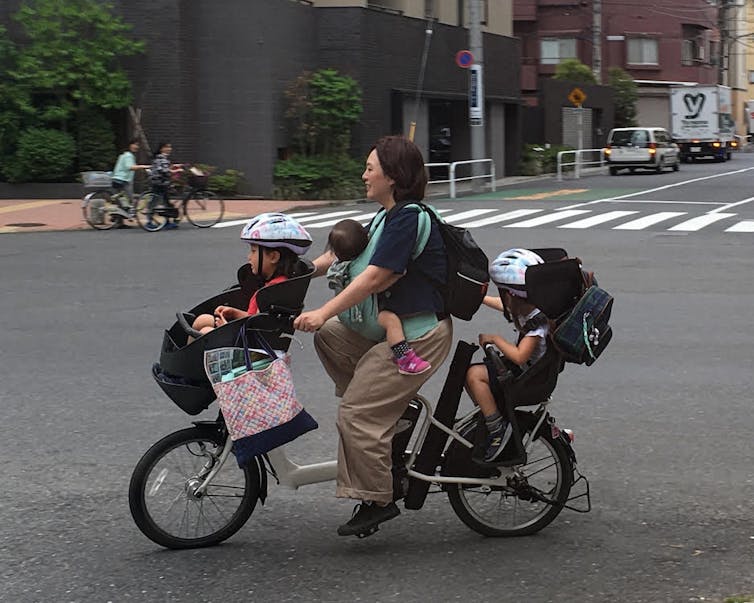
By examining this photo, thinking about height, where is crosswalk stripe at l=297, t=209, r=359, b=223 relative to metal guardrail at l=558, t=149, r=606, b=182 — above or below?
below

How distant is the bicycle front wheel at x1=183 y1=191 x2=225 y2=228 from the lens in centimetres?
2162

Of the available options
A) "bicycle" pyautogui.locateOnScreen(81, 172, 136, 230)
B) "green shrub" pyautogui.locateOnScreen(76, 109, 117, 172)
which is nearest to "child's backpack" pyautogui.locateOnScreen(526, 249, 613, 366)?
"bicycle" pyautogui.locateOnScreen(81, 172, 136, 230)

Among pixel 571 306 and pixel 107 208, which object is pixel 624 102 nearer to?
pixel 107 208

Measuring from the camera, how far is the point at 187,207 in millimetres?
21656

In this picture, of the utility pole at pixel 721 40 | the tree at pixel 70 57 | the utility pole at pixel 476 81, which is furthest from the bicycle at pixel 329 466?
the utility pole at pixel 721 40

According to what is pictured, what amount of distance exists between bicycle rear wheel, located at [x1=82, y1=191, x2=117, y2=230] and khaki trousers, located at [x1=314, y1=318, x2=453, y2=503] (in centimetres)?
1722

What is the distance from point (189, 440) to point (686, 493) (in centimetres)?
250

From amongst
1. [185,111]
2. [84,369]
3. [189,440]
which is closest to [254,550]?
[189,440]

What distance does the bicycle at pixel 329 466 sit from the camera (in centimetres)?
475

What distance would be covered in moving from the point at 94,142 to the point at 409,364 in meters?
25.3

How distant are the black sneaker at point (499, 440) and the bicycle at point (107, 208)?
17.2 meters

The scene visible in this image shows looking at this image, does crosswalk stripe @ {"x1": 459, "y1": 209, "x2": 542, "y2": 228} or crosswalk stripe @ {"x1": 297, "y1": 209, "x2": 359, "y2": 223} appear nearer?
crosswalk stripe @ {"x1": 459, "y1": 209, "x2": 542, "y2": 228}

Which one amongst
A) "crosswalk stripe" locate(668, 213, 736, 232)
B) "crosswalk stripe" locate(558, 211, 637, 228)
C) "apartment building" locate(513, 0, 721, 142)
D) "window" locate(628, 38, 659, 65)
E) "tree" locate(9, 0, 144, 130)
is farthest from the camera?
"window" locate(628, 38, 659, 65)

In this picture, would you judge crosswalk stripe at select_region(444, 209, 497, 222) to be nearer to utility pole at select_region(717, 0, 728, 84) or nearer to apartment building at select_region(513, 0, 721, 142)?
apartment building at select_region(513, 0, 721, 142)
